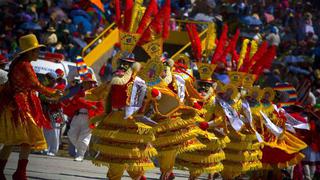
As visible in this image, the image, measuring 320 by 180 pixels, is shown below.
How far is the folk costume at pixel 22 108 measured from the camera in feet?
44.2

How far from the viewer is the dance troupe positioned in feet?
43.4

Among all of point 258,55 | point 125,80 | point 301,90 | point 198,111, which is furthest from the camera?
point 301,90

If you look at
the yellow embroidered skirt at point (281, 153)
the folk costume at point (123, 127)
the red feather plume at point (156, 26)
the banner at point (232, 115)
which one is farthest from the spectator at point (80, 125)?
the folk costume at point (123, 127)

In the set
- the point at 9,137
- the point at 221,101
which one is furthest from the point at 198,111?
the point at 9,137

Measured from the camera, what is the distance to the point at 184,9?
31.9 m

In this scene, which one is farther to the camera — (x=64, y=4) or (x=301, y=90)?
(x=64, y=4)

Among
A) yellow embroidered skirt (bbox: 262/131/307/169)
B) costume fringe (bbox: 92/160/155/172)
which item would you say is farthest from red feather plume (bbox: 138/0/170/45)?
yellow embroidered skirt (bbox: 262/131/307/169)

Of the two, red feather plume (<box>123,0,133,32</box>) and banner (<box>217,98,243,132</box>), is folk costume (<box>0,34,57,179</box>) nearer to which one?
red feather plume (<box>123,0,133,32</box>)

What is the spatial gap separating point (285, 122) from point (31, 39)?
6171 millimetres

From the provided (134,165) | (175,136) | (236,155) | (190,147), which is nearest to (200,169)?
(190,147)

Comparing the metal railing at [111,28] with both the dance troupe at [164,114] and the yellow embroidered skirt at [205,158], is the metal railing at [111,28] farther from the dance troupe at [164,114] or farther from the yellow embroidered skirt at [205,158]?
the yellow embroidered skirt at [205,158]

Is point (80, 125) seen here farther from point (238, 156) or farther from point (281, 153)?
point (238, 156)

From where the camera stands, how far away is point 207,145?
50.5 ft

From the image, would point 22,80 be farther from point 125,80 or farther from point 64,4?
point 64,4
